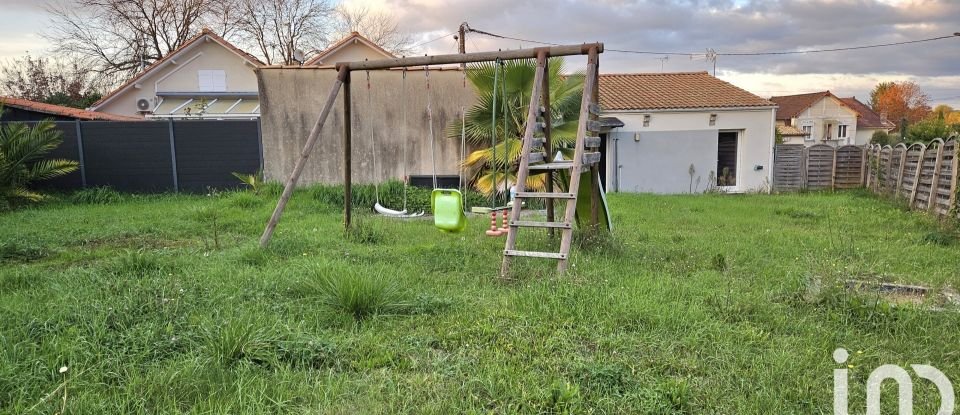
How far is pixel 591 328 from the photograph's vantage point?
3.36 m

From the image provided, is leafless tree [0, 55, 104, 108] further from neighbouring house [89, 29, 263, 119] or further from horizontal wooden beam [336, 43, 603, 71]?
horizontal wooden beam [336, 43, 603, 71]

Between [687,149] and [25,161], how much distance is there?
15.5 m

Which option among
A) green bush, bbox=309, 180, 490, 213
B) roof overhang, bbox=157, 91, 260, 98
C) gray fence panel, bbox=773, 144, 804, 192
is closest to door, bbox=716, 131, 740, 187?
gray fence panel, bbox=773, 144, 804, 192

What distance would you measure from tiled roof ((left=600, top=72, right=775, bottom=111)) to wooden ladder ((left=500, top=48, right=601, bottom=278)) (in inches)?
399

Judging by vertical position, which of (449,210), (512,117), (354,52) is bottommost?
(449,210)

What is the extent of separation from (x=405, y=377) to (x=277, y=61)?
1204 inches

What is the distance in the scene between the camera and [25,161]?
975 centimetres

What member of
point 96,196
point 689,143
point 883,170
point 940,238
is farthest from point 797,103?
point 96,196

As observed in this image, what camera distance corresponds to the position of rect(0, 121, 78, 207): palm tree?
920 centimetres

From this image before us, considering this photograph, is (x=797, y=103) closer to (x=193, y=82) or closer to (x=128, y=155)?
(x=193, y=82)

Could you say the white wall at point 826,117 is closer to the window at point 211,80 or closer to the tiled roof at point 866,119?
the tiled roof at point 866,119

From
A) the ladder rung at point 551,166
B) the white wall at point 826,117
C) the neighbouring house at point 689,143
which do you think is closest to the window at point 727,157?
the neighbouring house at point 689,143

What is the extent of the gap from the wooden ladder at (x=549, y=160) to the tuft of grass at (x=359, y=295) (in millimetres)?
1164

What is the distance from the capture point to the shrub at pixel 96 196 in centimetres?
1026
